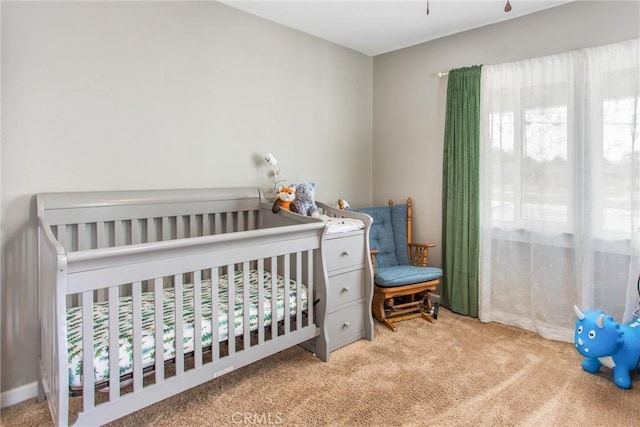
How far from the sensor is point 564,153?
8.46 ft

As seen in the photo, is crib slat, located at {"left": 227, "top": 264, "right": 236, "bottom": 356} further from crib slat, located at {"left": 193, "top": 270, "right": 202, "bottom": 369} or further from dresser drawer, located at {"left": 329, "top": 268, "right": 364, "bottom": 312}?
dresser drawer, located at {"left": 329, "top": 268, "right": 364, "bottom": 312}

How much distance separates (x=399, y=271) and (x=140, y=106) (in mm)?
2129

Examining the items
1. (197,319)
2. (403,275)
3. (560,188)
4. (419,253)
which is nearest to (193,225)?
(197,319)

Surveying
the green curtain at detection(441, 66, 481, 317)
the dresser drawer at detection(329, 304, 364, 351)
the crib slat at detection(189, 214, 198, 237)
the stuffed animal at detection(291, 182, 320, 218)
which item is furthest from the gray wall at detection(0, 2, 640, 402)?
the dresser drawer at detection(329, 304, 364, 351)

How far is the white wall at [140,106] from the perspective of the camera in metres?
1.89

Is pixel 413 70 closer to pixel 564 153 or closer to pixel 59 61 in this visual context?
pixel 564 153

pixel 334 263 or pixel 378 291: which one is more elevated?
pixel 334 263

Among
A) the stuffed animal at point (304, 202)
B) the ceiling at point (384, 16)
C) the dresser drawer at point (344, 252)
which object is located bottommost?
the dresser drawer at point (344, 252)

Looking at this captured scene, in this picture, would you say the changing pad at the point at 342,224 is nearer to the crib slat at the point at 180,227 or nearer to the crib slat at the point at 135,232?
the crib slat at the point at 180,227

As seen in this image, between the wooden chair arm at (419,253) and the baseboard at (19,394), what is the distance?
273 cm

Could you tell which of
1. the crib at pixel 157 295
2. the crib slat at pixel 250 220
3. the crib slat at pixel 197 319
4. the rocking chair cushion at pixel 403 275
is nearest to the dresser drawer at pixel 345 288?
the crib at pixel 157 295

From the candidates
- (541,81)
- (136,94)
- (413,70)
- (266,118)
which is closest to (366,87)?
(413,70)

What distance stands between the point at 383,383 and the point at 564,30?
Result: 8.51ft

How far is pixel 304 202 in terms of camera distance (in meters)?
2.67
